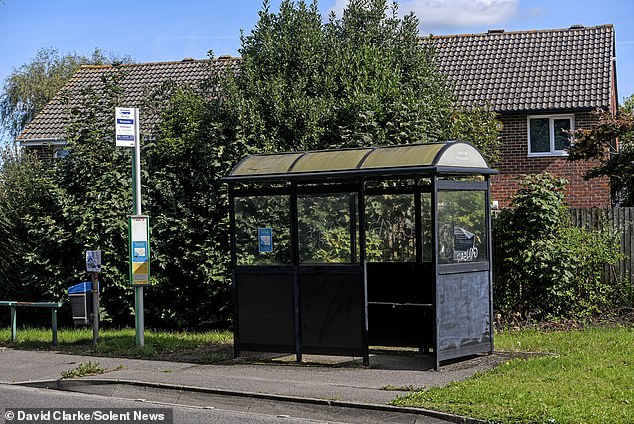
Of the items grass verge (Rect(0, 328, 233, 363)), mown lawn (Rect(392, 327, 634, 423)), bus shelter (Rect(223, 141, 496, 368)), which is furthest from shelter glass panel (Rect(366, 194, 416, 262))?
grass verge (Rect(0, 328, 233, 363))

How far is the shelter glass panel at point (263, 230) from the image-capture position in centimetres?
1260

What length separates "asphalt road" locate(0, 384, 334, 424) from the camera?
9.39 metres

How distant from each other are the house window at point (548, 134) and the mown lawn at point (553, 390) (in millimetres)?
16092

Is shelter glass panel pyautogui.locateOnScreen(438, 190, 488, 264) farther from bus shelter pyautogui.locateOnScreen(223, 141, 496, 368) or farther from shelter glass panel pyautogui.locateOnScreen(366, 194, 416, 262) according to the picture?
shelter glass panel pyautogui.locateOnScreen(366, 194, 416, 262)

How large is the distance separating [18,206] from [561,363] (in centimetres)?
1208

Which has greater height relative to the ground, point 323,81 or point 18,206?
point 323,81

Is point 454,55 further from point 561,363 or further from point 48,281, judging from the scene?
point 561,363

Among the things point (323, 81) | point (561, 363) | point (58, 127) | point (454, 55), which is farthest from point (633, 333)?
point (58, 127)

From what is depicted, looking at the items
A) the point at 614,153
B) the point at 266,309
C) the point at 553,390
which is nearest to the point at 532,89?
the point at 614,153

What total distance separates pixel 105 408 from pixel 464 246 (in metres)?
4.82

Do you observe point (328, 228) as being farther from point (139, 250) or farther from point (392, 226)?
point (139, 250)

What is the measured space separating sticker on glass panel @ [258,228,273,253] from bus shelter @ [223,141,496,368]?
0.06ft

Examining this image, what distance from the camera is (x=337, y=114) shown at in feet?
55.4

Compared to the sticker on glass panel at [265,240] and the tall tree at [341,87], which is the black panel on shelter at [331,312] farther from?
the tall tree at [341,87]
